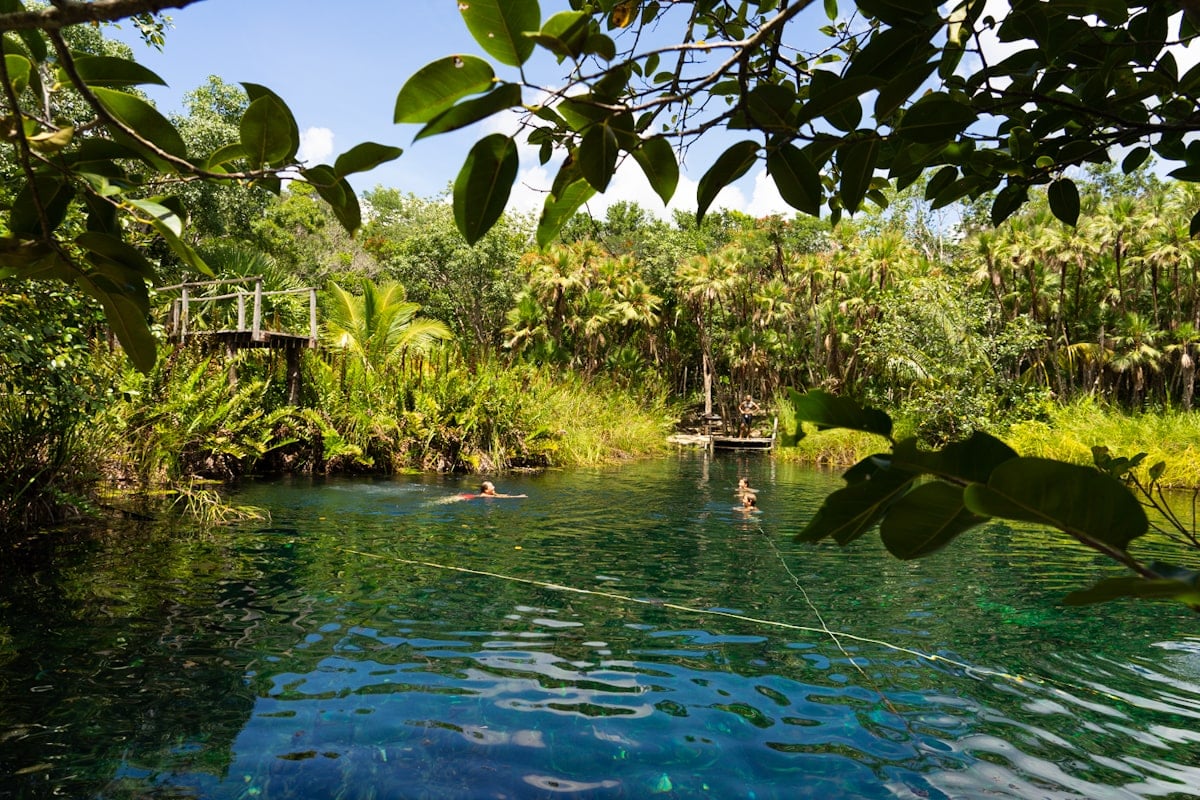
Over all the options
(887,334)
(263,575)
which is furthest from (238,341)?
(887,334)

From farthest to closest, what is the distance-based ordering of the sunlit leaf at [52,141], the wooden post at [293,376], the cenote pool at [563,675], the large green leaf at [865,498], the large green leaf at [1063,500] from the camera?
the wooden post at [293,376]
the cenote pool at [563,675]
the sunlit leaf at [52,141]
the large green leaf at [865,498]
the large green leaf at [1063,500]

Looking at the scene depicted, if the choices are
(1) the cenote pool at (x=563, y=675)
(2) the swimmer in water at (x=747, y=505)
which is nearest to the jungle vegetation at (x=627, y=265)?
(1) the cenote pool at (x=563, y=675)

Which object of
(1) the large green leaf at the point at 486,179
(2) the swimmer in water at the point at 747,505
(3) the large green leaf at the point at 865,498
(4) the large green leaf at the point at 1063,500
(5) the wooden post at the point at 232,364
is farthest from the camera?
(5) the wooden post at the point at 232,364

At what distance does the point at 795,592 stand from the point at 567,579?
188 cm

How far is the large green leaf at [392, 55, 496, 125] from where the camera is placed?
2.13 feet

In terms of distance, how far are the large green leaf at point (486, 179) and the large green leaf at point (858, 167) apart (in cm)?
53

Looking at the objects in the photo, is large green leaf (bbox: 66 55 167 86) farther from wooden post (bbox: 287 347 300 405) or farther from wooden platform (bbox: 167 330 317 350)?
wooden post (bbox: 287 347 300 405)

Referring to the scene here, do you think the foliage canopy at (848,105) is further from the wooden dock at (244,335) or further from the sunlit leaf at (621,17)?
the wooden dock at (244,335)

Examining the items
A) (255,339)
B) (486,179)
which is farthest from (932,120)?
(255,339)

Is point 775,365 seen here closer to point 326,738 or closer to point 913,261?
point 913,261

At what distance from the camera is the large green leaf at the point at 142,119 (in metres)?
0.91

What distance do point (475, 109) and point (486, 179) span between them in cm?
10

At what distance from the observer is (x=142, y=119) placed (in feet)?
3.09

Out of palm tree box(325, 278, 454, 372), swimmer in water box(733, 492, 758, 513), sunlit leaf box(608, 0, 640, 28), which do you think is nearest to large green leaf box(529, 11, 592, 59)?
sunlit leaf box(608, 0, 640, 28)
